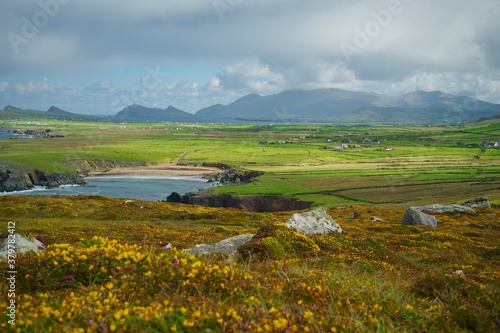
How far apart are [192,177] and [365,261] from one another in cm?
14691

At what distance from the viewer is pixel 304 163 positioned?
191 meters

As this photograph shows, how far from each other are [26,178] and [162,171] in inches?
2102

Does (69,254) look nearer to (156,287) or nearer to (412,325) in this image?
(156,287)

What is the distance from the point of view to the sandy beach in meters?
169

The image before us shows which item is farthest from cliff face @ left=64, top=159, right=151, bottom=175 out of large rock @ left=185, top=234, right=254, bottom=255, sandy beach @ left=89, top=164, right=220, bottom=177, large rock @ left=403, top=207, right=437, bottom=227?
large rock @ left=185, top=234, right=254, bottom=255

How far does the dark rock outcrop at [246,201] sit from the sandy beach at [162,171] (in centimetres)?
5702

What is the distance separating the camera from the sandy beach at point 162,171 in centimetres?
16862

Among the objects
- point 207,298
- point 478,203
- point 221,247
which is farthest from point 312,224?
point 478,203

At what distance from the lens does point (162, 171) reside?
175 meters

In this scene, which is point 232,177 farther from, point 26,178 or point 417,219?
point 417,219

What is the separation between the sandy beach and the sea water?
7.40 m

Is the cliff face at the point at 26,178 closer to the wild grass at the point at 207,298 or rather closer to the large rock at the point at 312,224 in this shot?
the large rock at the point at 312,224

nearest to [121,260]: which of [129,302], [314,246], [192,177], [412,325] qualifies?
[129,302]

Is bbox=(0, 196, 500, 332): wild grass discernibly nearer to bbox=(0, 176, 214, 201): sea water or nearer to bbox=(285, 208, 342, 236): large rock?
bbox=(285, 208, 342, 236): large rock
